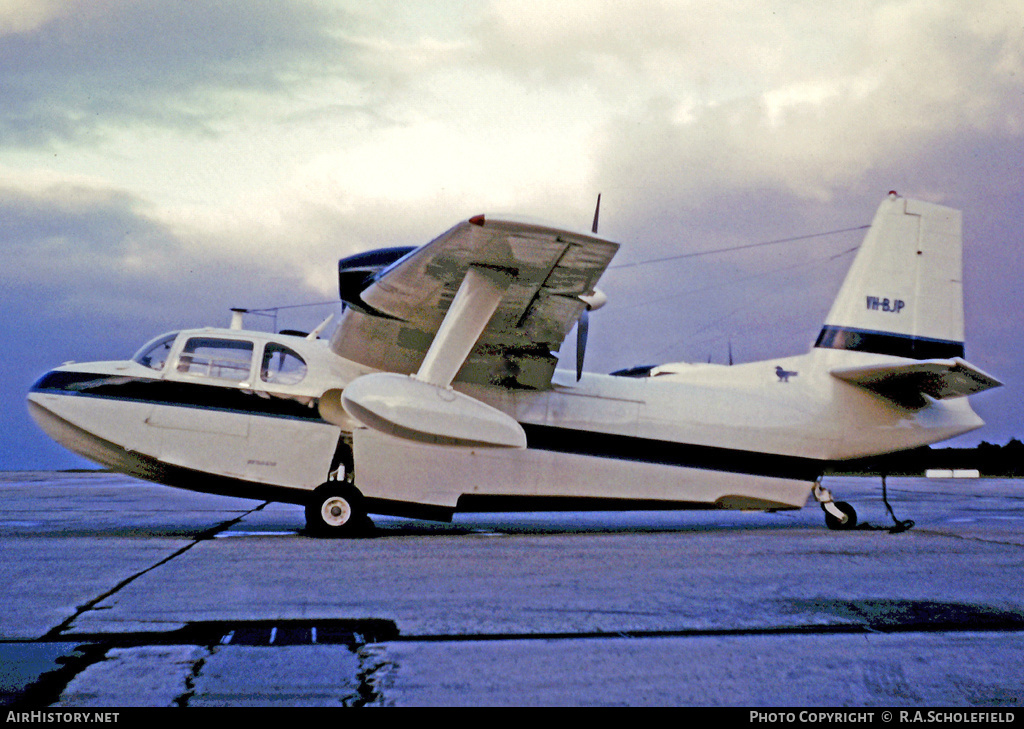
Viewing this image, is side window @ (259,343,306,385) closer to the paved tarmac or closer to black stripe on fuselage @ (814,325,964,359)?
the paved tarmac

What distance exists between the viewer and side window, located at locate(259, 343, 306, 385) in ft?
29.6

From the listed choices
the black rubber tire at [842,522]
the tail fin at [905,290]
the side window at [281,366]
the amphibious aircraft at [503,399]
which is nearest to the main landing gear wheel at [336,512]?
the amphibious aircraft at [503,399]

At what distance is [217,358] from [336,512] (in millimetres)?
2225

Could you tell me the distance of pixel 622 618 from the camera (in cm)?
416

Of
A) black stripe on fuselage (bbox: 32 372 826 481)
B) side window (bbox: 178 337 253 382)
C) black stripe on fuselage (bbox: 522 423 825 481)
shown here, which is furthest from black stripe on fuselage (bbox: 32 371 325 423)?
black stripe on fuselage (bbox: 522 423 825 481)

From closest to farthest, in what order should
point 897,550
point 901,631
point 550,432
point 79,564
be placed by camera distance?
1. point 901,631
2. point 79,564
3. point 897,550
4. point 550,432

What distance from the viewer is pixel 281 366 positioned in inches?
360

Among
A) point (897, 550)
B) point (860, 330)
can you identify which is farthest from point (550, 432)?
point (860, 330)

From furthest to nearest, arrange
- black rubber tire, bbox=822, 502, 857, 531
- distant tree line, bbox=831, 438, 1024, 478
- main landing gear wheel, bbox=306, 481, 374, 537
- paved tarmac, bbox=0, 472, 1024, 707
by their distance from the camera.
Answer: distant tree line, bbox=831, 438, 1024, 478
black rubber tire, bbox=822, 502, 857, 531
main landing gear wheel, bbox=306, 481, 374, 537
paved tarmac, bbox=0, 472, 1024, 707

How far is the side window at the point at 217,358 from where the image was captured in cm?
890

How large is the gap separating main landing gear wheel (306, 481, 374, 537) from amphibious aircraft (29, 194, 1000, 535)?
0.08 feet
